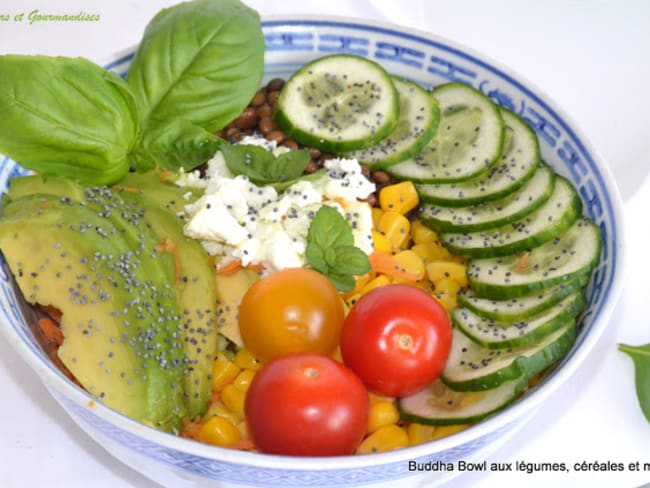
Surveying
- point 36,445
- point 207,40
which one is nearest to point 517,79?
point 207,40

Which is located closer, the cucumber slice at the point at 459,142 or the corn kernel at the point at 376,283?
the corn kernel at the point at 376,283

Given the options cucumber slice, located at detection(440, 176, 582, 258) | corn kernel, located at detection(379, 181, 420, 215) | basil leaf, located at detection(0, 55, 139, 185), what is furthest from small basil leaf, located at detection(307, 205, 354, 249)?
basil leaf, located at detection(0, 55, 139, 185)

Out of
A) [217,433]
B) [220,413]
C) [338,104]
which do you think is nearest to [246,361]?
[220,413]

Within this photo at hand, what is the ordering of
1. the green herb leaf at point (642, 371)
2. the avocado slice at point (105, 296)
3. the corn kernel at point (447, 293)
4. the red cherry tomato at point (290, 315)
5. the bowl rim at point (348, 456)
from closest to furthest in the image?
the bowl rim at point (348, 456) → the avocado slice at point (105, 296) → the red cherry tomato at point (290, 315) → the green herb leaf at point (642, 371) → the corn kernel at point (447, 293)

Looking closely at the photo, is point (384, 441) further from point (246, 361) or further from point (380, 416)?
point (246, 361)

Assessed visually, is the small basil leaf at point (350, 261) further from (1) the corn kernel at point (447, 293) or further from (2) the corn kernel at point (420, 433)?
(2) the corn kernel at point (420, 433)

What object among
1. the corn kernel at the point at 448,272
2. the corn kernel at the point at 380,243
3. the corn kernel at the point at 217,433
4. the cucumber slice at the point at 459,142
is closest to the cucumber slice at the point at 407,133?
the cucumber slice at the point at 459,142

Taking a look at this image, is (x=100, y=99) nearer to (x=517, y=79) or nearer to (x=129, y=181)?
(x=129, y=181)
